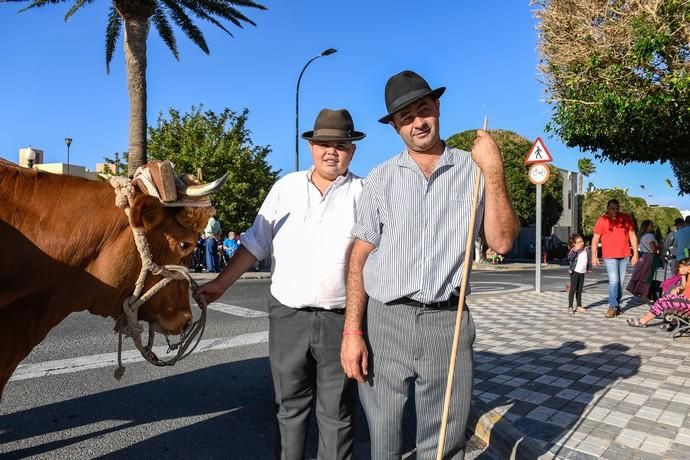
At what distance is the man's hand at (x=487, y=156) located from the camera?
1.92 metres

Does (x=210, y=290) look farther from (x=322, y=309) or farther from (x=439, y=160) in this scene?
(x=439, y=160)

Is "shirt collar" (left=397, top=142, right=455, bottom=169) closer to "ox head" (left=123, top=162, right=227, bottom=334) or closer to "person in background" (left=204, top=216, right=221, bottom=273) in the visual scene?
"ox head" (left=123, top=162, right=227, bottom=334)

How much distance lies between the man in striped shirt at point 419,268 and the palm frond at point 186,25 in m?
13.8

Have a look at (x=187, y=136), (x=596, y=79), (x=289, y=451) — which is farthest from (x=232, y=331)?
(x=187, y=136)

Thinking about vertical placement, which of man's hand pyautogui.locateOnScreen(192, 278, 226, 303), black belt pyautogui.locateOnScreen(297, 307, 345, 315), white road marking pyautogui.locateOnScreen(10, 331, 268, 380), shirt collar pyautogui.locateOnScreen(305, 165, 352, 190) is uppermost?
shirt collar pyautogui.locateOnScreen(305, 165, 352, 190)

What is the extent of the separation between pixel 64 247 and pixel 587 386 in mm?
4315

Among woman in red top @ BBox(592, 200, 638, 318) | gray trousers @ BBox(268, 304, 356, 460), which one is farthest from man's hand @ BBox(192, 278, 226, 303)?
woman in red top @ BBox(592, 200, 638, 318)

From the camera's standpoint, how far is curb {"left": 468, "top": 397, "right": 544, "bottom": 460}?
3.04 meters

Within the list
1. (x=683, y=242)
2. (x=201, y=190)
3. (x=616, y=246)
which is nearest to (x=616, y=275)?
(x=616, y=246)

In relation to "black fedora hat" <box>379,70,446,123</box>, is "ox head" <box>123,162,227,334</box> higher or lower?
lower

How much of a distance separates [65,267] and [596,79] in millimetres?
5252

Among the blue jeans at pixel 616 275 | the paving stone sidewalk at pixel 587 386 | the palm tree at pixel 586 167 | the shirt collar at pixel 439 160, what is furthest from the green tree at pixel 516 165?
the palm tree at pixel 586 167

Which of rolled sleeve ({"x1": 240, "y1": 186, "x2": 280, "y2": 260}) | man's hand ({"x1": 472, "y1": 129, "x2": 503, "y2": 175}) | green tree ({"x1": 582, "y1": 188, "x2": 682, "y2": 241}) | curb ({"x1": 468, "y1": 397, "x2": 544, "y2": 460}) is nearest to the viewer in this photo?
man's hand ({"x1": 472, "y1": 129, "x2": 503, "y2": 175})

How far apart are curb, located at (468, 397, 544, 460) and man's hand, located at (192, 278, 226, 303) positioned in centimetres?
219
